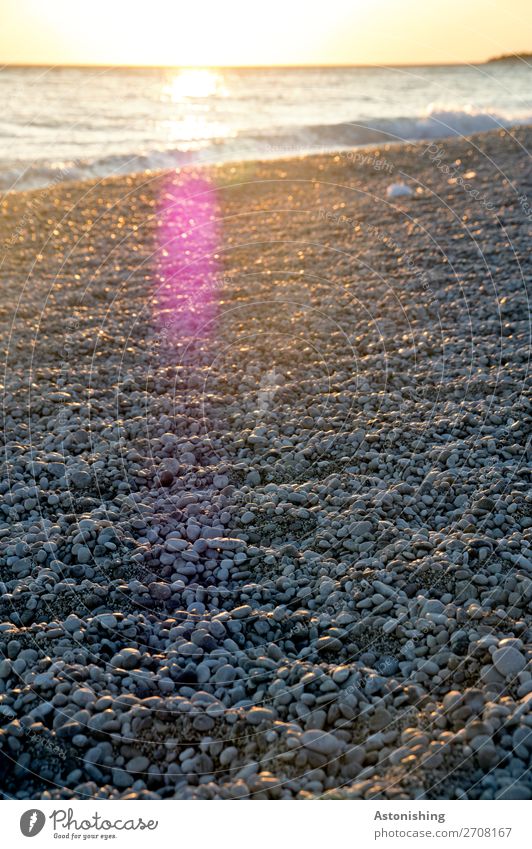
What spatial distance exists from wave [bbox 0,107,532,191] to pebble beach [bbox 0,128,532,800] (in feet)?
38.4

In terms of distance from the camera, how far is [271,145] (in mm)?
29062

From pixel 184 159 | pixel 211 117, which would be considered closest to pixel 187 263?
pixel 184 159

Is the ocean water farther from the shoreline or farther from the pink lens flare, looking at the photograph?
the pink lens flare

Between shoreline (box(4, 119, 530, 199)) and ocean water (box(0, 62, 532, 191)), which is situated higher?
shoreline (box(4, 119, 530, 199))

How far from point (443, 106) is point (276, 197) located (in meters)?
23.3

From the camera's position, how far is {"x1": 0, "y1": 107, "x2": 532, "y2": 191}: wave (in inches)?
969

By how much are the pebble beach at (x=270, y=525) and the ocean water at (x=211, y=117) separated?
12.1 meters

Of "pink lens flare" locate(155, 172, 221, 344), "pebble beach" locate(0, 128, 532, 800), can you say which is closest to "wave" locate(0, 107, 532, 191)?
"pink lens flare" locate(155, 172, 221, 344)

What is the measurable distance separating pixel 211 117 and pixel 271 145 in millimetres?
10567

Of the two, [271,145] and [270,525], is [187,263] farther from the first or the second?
[271,145]

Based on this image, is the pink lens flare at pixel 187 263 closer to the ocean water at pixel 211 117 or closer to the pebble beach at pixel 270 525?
the pebble beach at pixel 270 525

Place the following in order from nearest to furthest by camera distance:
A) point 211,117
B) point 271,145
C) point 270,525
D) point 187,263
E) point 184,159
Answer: point 270,525 < point 187,263 < point 184,159 < point 271,145 < point 211,117

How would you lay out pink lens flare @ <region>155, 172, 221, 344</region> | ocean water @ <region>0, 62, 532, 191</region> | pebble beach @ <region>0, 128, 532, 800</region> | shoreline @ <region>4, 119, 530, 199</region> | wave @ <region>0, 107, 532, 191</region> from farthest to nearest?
1. ocean water @ <region>0, 62, 532, 191</region>
2. wave @ <region>0, 107, 532, 191</region>
3. shoreline @ <region>4, 119, 530, 199</region>
4. pink lens flare @ <region>155, 172, 221, 344</region>
5. pebble beach @ <region>0, 128, 532, 800</region>
